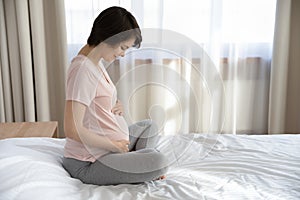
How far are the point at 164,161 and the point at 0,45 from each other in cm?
175

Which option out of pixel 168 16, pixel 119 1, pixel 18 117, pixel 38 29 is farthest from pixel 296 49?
pixel 18 117

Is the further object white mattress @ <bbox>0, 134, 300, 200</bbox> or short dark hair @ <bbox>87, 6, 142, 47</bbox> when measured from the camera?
short dark hair @ <bbox>87, 6, 142, 47</bbox>

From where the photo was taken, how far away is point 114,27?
1.43 metres

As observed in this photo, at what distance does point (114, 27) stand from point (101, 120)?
0.35 m

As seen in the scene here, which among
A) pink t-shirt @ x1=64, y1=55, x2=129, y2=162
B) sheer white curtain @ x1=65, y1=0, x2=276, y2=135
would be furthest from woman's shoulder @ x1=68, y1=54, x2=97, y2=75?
sheer white curtain @ x1=65, y1=0, x2=276, y2=135

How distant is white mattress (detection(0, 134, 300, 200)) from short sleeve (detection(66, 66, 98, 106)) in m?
0.26

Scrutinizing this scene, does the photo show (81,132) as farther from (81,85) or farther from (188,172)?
(188,172)

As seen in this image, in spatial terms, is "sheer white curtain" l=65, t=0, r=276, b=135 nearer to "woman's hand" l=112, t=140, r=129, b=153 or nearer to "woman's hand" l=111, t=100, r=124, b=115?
"woman's hand" l=111, t=100, r=124, b=115

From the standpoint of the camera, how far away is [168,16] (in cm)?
290

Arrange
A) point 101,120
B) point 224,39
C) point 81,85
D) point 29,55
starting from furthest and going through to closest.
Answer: point 224,39 < point 29,55 < point 101,120 < point 81,85

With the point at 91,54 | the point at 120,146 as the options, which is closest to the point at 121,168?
the point at 120,146

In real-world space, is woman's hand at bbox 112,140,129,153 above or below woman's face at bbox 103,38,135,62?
below

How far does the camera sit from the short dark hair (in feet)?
4.69

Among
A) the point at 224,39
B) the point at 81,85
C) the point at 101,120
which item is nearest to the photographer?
the point at 81,85
